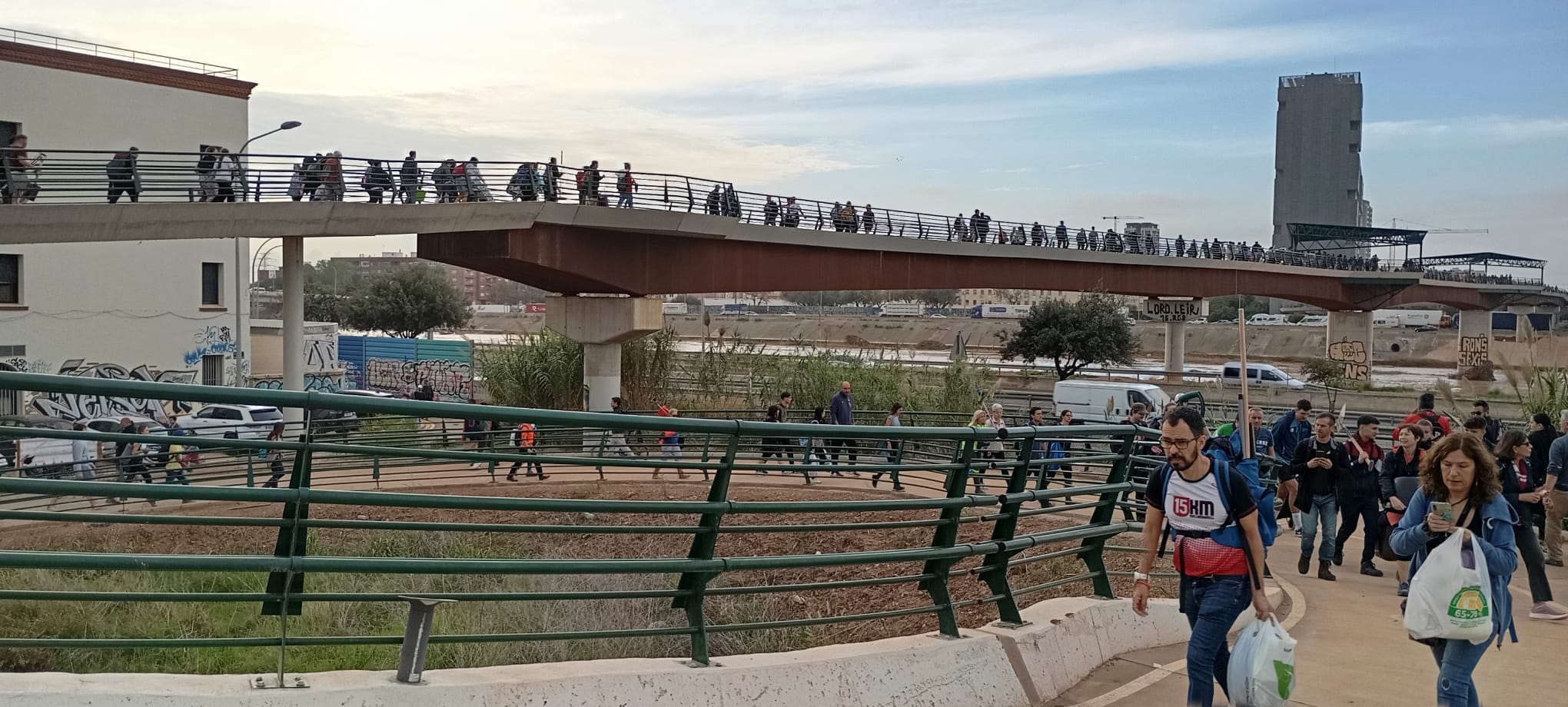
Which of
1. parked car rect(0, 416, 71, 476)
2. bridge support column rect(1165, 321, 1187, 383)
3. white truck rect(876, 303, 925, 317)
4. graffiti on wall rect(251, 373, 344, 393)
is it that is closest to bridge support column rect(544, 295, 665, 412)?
graffiti on wall rect(251, 373, 344, 393)

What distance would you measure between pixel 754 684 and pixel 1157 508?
204 cm

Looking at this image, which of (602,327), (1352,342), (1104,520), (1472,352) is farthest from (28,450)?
(1472,352)

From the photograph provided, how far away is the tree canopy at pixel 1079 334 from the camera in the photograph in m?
58.2

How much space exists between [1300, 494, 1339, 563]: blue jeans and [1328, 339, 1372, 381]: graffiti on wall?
6125 centimetres

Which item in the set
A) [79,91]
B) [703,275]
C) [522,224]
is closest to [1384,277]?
[703,275]

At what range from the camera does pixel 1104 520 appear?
8422mm

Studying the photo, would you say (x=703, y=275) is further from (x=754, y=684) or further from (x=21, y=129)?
(x=754, y=684)

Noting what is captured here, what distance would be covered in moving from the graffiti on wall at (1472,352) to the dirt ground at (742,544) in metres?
65.8

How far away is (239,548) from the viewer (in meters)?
17.2

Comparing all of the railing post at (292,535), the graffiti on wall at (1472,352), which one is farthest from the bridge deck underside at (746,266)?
the railing post at (292,535)

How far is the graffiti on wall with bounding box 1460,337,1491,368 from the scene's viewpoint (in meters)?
74.9

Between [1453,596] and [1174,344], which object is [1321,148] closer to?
[1174,344]

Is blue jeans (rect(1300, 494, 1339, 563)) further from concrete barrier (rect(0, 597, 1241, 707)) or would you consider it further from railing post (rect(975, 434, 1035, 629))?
railing post (rect(975, 434, 1035, 629))

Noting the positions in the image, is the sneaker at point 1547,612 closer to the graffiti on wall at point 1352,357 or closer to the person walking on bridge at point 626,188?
the person walking on bridge at point 626,188
